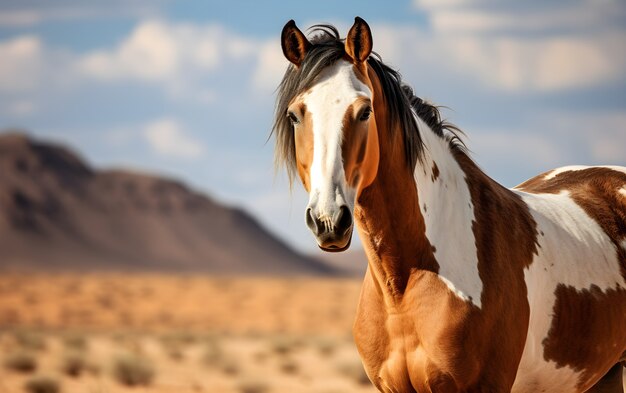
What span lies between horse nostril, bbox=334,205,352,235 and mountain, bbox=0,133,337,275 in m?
79.1

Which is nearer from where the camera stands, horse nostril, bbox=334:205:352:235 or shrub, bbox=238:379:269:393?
horse nostril, bbox=334:205:352:235

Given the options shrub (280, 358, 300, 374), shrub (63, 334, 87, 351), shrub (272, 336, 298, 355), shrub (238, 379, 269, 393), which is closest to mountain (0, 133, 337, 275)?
shrub (63, 334, 87, 351)

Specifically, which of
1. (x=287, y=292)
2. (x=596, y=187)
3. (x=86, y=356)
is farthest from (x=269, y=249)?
(x=596, y=187)

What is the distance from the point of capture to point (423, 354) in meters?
4.21

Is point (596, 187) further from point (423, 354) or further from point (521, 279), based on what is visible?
point (423, 354)

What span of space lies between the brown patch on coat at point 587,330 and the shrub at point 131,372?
9627 millimetres

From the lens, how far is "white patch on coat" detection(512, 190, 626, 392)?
4.62m

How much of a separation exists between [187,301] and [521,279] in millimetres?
45964

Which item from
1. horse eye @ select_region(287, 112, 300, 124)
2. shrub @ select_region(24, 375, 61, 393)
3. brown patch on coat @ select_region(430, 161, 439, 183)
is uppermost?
shrub @ select_region(24, 375, 61, 393)

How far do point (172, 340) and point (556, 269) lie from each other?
18.6 m

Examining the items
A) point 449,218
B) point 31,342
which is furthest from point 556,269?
point 31,342

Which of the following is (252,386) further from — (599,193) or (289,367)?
(599,193)

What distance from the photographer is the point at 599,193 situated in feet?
19.1

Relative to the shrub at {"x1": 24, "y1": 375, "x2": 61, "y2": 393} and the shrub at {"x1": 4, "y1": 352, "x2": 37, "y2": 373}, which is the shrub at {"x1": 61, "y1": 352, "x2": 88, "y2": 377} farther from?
the shrub at {"x1": 24, "y1": 375, "x2": 61, "y2": 393}
